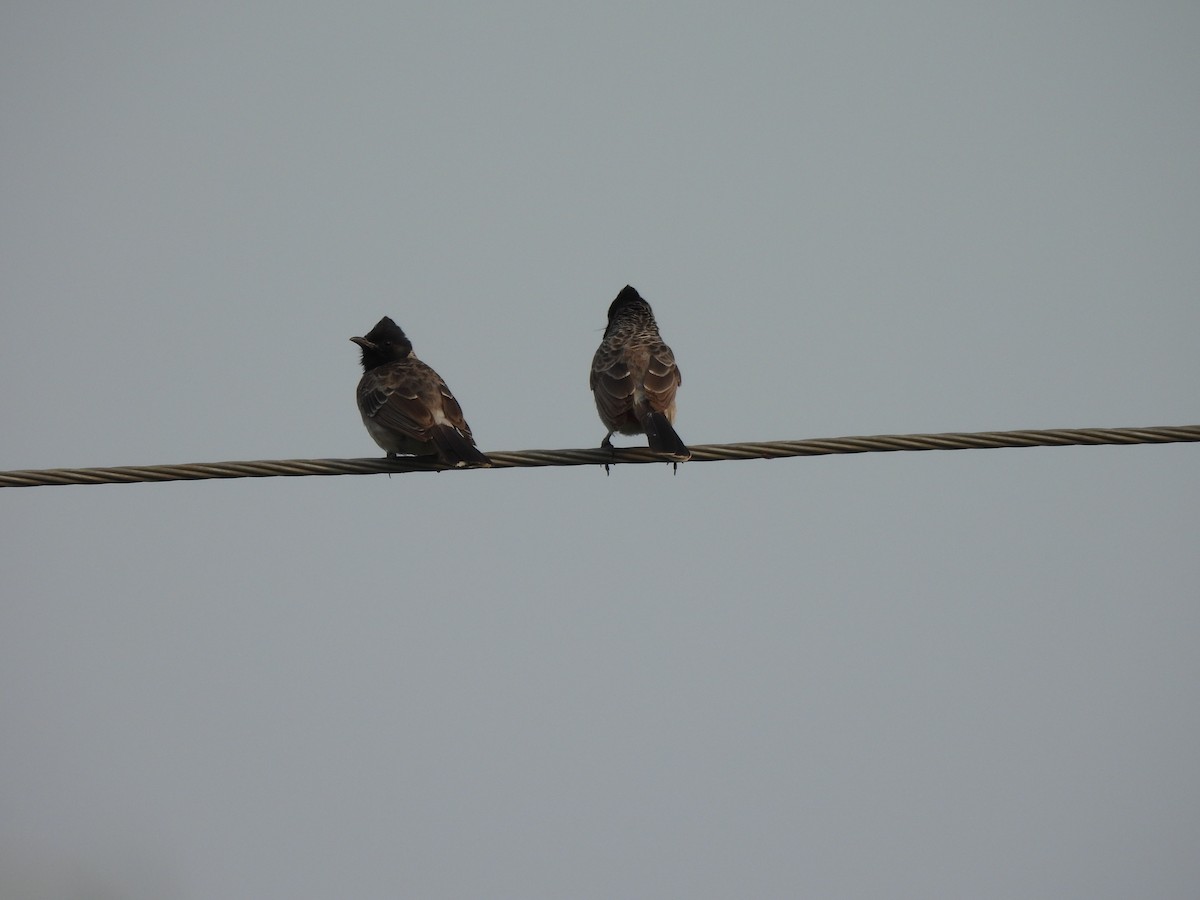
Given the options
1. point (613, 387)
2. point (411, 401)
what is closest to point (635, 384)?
point (613, 387)

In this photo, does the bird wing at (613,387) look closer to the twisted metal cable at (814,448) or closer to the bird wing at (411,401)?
the bird wing at (411,401)

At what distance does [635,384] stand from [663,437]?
3.61ft

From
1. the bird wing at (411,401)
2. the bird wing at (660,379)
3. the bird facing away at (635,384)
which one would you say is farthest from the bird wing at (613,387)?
the bird wing at (411,401)

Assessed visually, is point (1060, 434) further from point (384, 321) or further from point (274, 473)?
Result: point (384, 321)

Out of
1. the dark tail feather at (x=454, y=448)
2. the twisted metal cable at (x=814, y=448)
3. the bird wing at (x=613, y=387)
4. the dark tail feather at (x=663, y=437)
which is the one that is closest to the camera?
the twisted metal cable at (x=814, y=448)

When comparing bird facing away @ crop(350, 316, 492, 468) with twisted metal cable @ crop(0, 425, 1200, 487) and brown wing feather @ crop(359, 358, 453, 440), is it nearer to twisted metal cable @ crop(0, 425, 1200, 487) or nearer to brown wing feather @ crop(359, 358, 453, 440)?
brown wing feather @ crop(359, 358, 453, 440)

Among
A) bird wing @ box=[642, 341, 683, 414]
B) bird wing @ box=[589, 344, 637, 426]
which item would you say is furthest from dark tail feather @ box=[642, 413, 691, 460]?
bird wing @ box=[589, 344, 637, 426]

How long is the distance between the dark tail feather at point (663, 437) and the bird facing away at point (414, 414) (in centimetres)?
109

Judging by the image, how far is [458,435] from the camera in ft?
29.1

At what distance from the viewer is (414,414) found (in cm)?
905

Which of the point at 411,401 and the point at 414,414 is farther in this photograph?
the point at 411,401

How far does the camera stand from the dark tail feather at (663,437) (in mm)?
8141

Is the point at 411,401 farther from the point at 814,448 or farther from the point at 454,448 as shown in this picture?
the point at 814,448

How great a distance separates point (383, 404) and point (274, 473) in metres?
2.58
